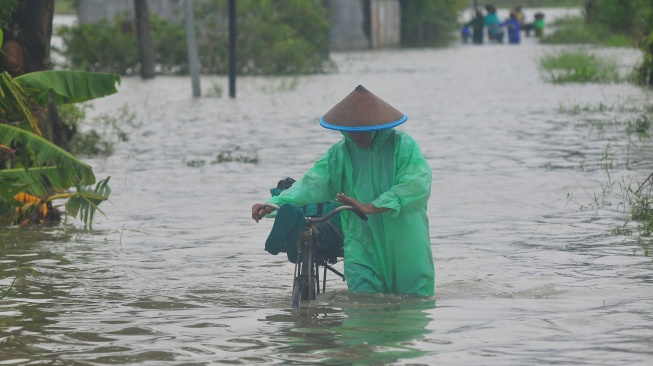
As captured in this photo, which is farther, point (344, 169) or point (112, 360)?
point (344, 169)

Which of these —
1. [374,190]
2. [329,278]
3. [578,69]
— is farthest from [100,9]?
[374,190]

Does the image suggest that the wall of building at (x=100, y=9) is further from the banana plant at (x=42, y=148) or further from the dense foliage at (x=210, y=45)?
the banana plant at (x=42, y=148)

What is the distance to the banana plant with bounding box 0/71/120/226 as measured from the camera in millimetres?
10461

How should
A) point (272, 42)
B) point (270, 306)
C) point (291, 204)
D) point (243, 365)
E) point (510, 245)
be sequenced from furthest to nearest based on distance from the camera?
point (272, 42), point (510, 245), point (270, 306), point (291, 204), point (243, 365)

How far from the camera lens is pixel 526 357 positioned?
674 cm

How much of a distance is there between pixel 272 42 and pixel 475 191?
21084 millimetres

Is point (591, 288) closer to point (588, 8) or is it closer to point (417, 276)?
point (417, 276)

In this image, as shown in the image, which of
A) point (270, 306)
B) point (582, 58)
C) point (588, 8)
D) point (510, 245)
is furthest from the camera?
point (588, 8)

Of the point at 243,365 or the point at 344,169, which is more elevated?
the point at 344,169

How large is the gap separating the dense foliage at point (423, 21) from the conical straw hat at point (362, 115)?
151 ft

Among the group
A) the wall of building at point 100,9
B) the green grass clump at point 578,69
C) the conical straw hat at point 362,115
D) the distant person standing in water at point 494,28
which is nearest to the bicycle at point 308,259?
the conical straw hat at point 362,115

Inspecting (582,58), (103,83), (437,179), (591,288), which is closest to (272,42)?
(582,58)

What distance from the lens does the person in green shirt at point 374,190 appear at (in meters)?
7.62

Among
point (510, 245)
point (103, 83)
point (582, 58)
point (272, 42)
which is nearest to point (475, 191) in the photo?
point (510, 245)
